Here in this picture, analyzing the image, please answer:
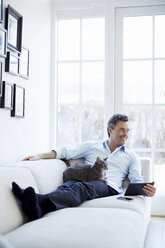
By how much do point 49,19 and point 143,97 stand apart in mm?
1454

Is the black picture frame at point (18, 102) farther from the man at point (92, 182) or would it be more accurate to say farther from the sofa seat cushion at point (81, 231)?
the sofa seat cushion at point (81, 231)

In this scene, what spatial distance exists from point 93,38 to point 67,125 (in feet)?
3.61

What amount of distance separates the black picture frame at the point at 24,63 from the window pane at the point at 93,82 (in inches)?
38.8

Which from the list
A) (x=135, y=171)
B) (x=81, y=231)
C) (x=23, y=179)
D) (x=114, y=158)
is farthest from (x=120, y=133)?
(x=81, y=231)

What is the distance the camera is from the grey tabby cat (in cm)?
276

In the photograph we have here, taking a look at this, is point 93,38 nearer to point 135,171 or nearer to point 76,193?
point 135,171

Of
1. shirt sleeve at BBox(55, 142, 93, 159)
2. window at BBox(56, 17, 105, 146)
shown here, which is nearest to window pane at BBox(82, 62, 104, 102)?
window at BBox(56, 17, 105, 146)

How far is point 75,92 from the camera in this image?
155 inches

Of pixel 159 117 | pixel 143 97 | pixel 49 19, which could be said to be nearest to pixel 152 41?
pixel 143 97

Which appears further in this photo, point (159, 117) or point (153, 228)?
point (159, 117)

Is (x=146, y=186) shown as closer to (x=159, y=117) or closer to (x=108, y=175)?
(x=108, y=175)

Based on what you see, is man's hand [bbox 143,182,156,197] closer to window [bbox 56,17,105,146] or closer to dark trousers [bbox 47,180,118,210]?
dark trousers [bbox 47,180,118,210]

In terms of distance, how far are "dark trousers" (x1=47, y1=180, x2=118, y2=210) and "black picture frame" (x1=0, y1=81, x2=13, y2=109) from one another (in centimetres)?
80

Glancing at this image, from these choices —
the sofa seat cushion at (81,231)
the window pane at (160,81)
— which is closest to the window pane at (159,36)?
the window pane at (160,81)
